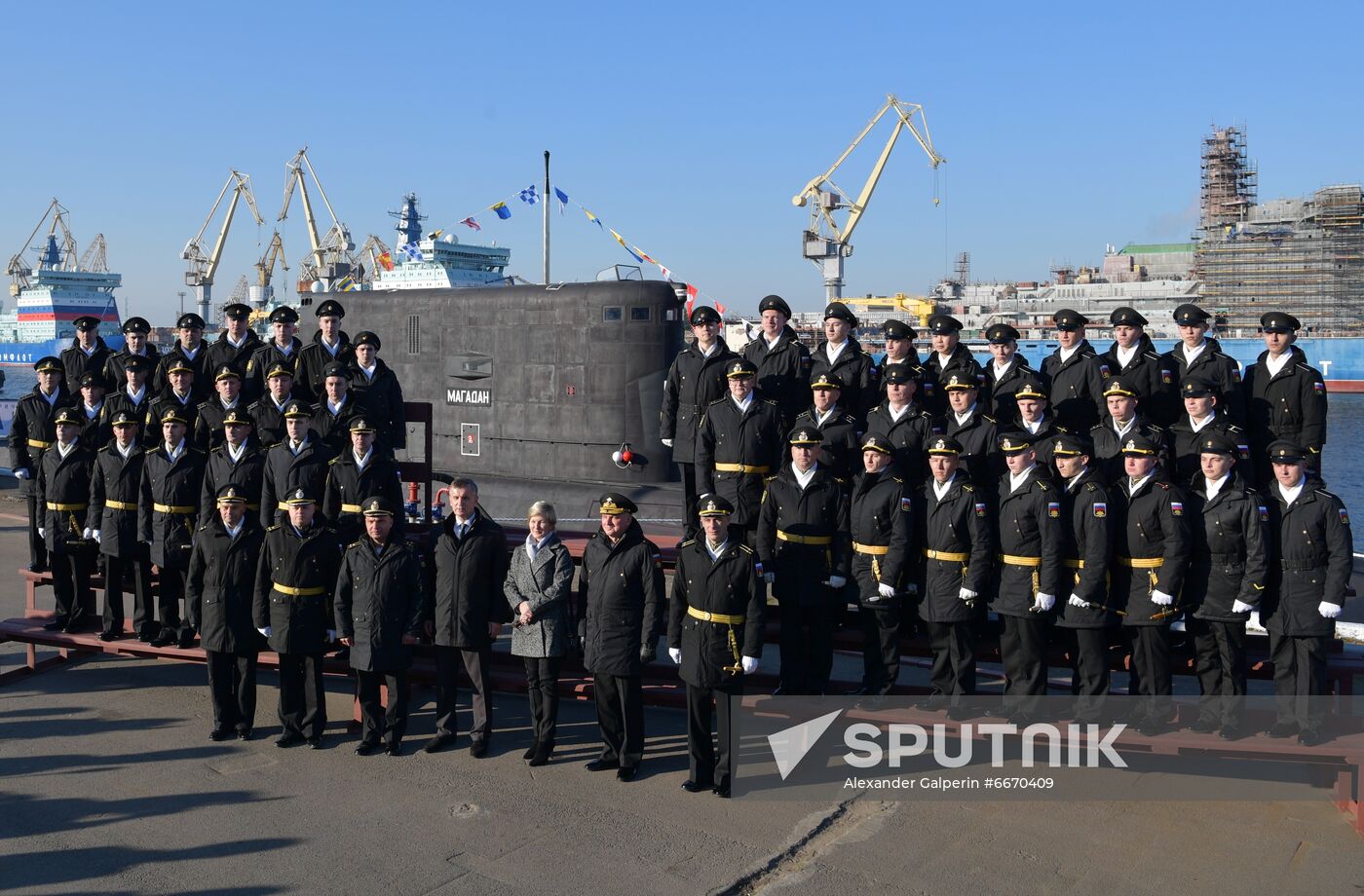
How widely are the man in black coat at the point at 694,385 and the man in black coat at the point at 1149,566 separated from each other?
365 centimetres

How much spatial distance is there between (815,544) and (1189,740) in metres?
2.71

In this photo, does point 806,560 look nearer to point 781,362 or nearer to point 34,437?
point 781,362

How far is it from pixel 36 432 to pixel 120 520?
8.08 ft

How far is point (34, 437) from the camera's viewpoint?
35.9 feet

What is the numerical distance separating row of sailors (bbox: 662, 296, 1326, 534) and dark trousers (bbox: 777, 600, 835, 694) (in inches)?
44.4

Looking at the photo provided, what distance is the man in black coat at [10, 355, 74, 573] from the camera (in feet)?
35.2

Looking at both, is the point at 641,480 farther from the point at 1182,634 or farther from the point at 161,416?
the point at 1182,634

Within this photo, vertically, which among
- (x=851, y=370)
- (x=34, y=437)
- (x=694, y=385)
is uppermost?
(x=851, y=370)

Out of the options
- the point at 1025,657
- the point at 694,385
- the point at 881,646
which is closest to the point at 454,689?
the point at 881,646

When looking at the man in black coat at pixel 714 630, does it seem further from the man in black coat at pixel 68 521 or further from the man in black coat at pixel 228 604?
the man in black coat at pixel 68 521

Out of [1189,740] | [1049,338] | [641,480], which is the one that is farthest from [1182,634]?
[1049,338]

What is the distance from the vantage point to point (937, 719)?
7.41 meters

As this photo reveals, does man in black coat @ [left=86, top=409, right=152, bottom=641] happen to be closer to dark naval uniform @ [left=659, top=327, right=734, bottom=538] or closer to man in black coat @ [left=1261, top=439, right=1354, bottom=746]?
dark naval uniform @ [left=659, top=327, right=734, bottom=538]

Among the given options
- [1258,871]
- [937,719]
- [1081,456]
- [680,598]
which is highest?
[1081,456]
